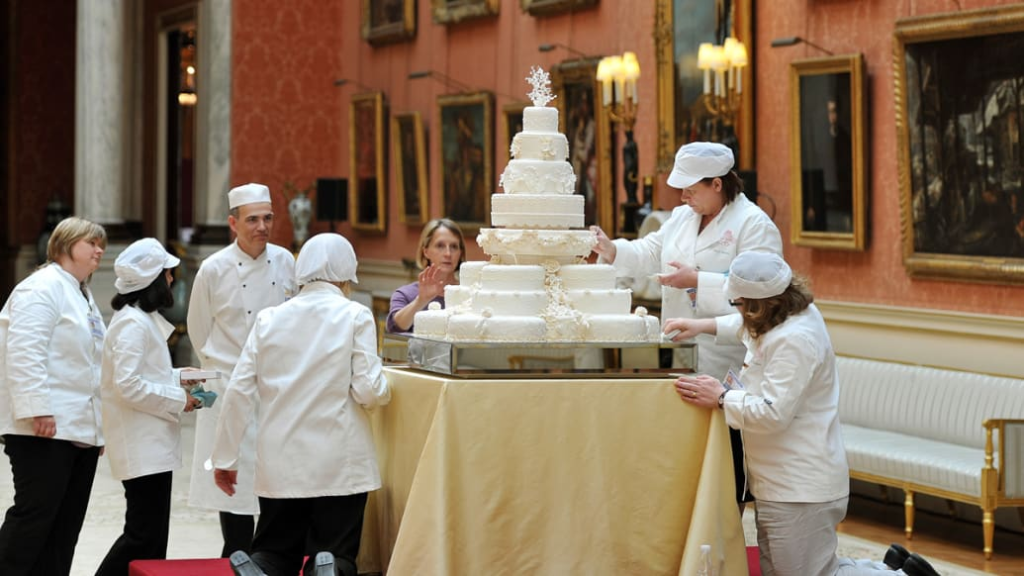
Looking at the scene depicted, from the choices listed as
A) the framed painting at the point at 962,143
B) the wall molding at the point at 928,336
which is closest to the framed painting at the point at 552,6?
the wall molding at the point at 928,336

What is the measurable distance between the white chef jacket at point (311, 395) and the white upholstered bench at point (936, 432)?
426 cm

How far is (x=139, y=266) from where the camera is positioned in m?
6.34

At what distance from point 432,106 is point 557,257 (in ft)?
37.0

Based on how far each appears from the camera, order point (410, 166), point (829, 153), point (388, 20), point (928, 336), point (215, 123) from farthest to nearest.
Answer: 1. point (215, 123)
2. point (388, 20)
3. point (410, 166)
4. point (829, 153)
5. point (928, 336)

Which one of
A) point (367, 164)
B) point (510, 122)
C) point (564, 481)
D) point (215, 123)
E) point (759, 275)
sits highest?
point (215, 123)

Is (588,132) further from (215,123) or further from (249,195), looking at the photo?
(249,195)

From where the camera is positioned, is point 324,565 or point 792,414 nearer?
point 792,414

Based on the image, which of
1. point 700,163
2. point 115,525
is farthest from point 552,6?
point 700,163

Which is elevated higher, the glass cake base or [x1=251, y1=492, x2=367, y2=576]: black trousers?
the glass cake base

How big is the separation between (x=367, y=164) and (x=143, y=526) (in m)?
12.2

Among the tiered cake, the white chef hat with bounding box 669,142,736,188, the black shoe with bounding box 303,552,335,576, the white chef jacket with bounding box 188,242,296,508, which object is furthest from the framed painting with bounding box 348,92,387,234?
the black shoe with bounding box 303,552,335,576

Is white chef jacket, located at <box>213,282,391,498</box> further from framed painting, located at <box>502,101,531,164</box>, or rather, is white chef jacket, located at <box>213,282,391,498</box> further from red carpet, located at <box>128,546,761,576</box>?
framed painting, located at <box>502,101,531,164</box>

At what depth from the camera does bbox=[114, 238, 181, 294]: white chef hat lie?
634 cm

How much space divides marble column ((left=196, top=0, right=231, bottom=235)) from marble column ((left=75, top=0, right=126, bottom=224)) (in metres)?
1.02
